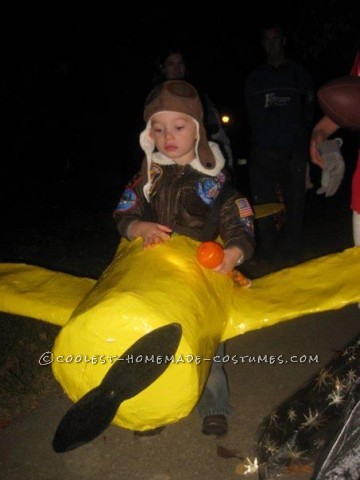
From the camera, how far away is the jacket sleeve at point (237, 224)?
94.3 inches

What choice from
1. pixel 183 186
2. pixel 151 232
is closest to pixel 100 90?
pixel 183 186

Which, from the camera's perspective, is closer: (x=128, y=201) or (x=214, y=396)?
(x=128, y=201)

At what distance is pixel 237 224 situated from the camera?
8.05 ft

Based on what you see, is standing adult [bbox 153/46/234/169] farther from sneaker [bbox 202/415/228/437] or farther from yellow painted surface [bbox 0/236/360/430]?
sneaker [bbox 202/415/228/437]

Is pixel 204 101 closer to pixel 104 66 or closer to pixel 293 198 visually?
pixel 293 198

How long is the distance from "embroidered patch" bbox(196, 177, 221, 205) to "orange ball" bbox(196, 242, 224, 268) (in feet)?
1.33

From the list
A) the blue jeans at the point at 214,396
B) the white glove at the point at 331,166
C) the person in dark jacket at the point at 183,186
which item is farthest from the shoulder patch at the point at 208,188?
the blue jeans at the point at 214,396

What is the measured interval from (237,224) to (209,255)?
14.2 inches

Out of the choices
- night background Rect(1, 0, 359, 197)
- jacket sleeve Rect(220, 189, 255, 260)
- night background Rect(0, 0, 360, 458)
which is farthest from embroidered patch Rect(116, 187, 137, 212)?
night background Rect(1, 0, 359, 197)

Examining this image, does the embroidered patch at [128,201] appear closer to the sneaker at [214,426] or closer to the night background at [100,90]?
the sneaker at [214,426]

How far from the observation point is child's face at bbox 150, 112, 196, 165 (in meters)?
2.47

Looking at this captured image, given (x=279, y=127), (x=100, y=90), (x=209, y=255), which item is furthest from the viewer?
(x=100, y=90)

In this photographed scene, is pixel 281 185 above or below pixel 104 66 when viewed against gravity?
below

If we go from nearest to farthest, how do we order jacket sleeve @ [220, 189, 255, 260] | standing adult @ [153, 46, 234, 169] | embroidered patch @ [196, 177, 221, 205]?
jacket sleeve @ [220, 189, 255, 260] → embroidered patch @ [196, 177, 221, 205] → standing adult @ [153, 46, 234, 169]
